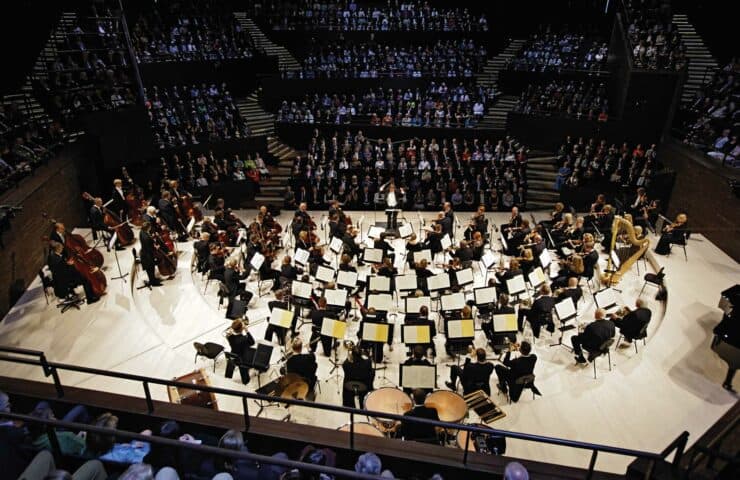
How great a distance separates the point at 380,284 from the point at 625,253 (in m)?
6.16

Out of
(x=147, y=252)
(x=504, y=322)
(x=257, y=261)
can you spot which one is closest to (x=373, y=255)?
(x=257, y=261)

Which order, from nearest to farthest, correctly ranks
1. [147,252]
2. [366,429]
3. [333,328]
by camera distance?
[366,429]
[333,328]
[147,252]

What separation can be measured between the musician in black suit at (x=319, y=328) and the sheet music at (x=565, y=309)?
4.03 m

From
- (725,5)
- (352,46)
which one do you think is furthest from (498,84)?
(725,5)

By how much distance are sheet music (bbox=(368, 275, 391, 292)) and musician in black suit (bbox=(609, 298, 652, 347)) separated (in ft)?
13.1

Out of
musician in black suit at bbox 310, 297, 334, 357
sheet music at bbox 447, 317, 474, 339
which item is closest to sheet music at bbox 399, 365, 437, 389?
sheet music at bbox 447, 317, 474, 339

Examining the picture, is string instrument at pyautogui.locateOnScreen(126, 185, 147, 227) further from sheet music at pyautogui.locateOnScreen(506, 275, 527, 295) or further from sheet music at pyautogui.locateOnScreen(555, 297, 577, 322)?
A: sheet music at pyautogui.locateOnScreen(555, 297, 577, 322)

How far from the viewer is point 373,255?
10445mm

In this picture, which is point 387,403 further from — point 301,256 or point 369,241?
point 369,241

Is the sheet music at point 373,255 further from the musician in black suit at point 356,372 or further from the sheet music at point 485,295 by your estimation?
the musician in black suit at point 356,372

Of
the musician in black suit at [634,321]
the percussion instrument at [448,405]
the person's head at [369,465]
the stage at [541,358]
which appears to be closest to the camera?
the person's head at [369,465]

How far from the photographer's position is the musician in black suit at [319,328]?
8.59 m

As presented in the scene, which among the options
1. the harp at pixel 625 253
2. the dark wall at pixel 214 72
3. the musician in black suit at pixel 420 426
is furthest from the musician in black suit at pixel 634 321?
the dark wall at pixel 214 72

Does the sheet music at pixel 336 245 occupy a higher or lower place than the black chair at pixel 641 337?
higher
